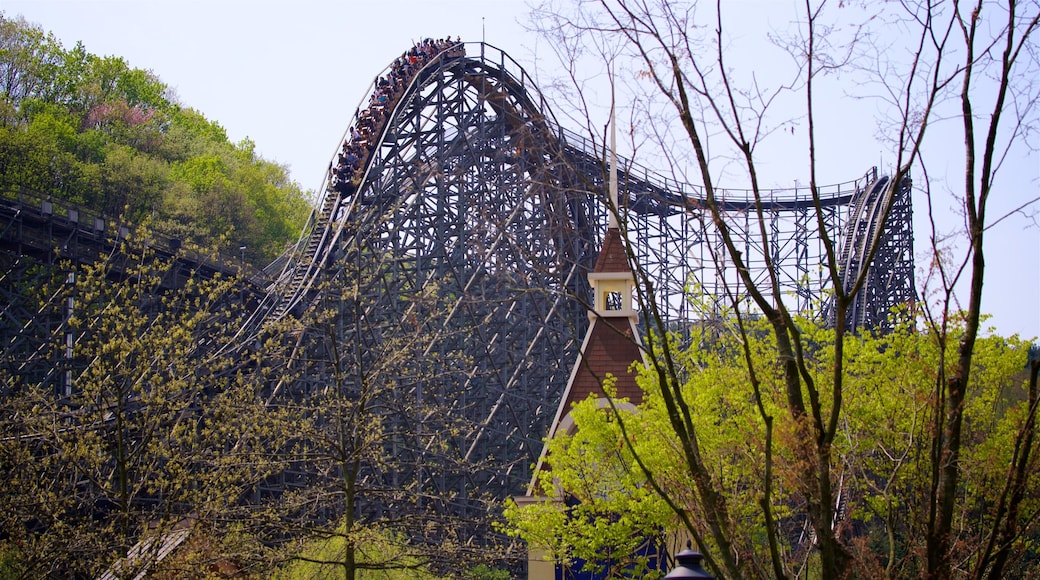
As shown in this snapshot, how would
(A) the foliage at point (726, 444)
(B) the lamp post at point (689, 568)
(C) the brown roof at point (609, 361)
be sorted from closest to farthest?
1. (B) the lamp post at point (689, 568)
2. (A) the foliage at point (726, 444)
3. (C) the brown roof at point (609, 361)

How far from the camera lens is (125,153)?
43750 millimetres

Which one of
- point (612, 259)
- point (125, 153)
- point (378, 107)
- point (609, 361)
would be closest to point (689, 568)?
point (609, 361)

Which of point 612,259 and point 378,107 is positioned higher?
point 378,107

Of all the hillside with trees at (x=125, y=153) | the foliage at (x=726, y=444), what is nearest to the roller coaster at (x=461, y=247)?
the foliage at (x=726, y=444)

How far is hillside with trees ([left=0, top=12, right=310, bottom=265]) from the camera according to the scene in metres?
40.8

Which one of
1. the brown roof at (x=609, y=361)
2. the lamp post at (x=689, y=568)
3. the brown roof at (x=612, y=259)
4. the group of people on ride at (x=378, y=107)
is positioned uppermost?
the group of people on ride at (x=378, y=107)

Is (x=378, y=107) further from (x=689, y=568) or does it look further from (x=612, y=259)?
(x=689, y=568)

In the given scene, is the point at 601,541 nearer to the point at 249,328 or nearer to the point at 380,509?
the point at 380,509

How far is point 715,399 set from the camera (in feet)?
44.4

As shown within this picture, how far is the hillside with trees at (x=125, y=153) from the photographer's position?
40.8 m

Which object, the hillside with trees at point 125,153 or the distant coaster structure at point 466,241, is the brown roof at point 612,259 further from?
the hillside with trees at point 125,153

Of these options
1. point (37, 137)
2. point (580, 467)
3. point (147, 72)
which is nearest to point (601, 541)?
point (580, 467)

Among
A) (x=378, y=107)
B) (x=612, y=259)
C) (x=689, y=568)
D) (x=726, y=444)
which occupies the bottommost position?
(x=689, y=568)

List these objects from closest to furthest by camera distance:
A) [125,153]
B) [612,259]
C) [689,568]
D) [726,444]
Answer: [689,568] < [726,444] < [612,259] < [125,153]
